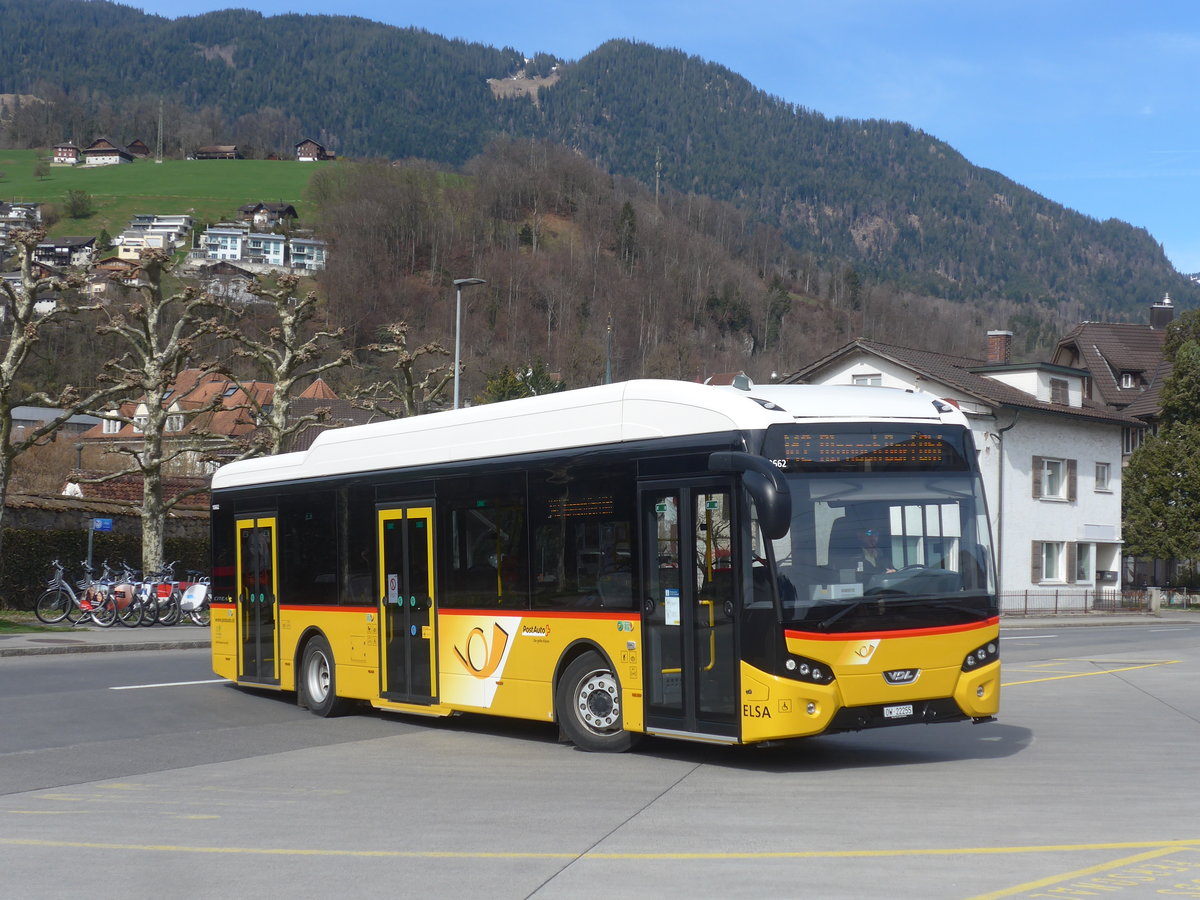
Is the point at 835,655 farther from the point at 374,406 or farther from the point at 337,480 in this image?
the point at 374,406

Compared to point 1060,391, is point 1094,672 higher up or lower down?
lower down

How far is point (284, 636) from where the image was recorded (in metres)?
16.8

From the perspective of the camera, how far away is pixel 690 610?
1112 cm

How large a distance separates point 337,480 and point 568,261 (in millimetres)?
119005

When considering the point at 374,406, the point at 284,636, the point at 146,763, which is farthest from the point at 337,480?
the point at 374,406

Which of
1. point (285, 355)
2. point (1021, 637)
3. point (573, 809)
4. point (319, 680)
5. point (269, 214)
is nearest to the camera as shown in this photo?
point (573, 809)

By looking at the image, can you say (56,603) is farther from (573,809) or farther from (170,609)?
(573,809)

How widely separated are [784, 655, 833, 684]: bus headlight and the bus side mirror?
0.94m

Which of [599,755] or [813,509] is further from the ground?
[813,509]

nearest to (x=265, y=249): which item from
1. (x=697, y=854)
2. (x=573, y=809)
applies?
(x=573, y=809)

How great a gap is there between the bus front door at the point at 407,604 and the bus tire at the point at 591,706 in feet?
6.86

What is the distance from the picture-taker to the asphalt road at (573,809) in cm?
728

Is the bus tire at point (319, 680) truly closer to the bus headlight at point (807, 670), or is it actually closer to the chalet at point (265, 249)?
the bus headlight at point (807, 670)

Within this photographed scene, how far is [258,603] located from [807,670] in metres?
9.05
